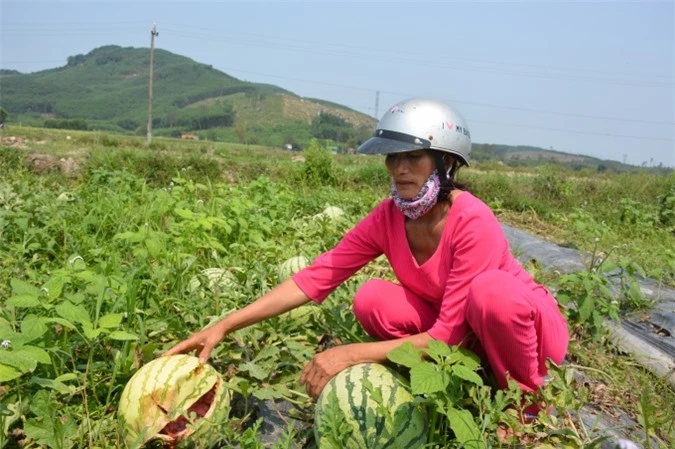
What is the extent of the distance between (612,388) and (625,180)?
10.0 meters

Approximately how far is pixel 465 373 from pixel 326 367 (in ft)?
1.83

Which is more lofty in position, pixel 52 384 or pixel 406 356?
pixel 406 356

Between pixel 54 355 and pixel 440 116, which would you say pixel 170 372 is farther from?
pixel 440 116

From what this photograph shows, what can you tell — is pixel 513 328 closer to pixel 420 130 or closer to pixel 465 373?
pixel 465 373

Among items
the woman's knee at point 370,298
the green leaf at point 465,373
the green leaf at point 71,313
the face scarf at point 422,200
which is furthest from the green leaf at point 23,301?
the green leaf at point 465,373

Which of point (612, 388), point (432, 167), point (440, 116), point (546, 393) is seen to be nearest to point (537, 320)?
point (546, 393)

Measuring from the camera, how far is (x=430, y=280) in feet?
7.84

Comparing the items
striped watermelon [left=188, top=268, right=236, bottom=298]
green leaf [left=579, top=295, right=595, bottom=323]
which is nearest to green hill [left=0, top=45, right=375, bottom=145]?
striped watermelon [left=188, top=268, right=236, bottom=298]

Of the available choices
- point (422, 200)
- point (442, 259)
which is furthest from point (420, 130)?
point (442, 259)

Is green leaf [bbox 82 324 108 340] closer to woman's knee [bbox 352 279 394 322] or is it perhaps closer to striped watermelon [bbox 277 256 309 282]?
woman's knee [bbox 352 279 394 322]

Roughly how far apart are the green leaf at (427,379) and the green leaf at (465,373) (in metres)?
0.03

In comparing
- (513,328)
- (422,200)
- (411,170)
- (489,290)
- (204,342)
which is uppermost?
(411,170)

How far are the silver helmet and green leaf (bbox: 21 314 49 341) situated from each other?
50.5 inches

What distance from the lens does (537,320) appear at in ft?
7.04
